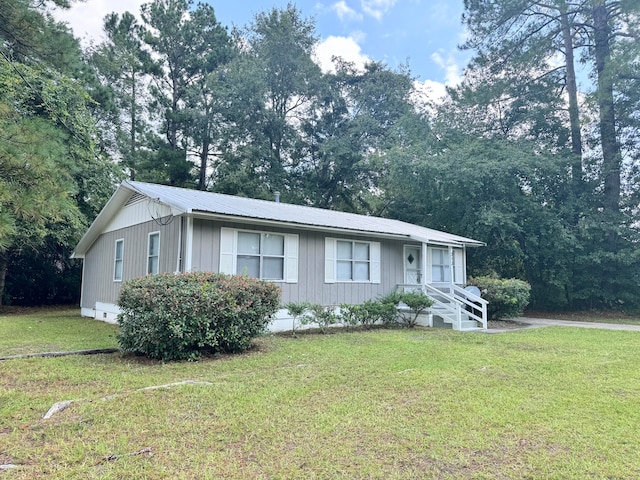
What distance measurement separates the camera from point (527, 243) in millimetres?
16500

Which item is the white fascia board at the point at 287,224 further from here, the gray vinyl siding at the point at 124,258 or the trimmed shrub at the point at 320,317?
the trimmed shrub at the point at 320,317

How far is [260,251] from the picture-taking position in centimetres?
958

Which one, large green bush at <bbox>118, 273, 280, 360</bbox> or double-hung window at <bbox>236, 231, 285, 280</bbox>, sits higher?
double-hung window at <bbox>236, 231, 285, 280</bbox>

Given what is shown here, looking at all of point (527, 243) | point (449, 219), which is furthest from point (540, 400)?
point (449, 219)

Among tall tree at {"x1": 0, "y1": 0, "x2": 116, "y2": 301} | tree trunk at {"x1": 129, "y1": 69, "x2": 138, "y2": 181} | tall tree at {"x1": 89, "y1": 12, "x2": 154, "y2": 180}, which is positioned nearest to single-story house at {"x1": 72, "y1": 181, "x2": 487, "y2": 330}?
tall tree at {"x1": 0, "y1": 0, "x2": 116, "y2": 301}

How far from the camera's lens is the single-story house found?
350 inches

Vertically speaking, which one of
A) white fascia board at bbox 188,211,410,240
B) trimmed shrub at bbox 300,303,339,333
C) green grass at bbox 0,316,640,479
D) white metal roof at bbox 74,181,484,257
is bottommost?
green grass at bbox 0,316,640,479

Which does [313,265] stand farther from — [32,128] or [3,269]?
[3,269]

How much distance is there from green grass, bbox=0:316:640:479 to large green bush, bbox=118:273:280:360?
0.35m

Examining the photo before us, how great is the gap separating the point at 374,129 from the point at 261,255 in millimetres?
16319

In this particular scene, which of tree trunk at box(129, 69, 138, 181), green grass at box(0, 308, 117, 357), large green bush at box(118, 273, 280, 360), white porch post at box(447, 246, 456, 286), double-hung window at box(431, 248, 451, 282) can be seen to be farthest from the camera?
tree trunk at box(129, 69, 138, 181)

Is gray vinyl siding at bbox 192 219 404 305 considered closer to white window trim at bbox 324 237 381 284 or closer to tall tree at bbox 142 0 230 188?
white window trim at bbox 324 237 381 284

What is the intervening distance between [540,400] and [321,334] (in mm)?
5590

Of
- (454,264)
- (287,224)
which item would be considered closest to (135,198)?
(287,224)
